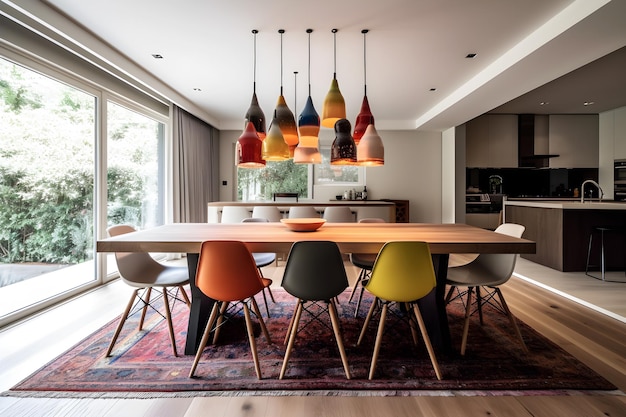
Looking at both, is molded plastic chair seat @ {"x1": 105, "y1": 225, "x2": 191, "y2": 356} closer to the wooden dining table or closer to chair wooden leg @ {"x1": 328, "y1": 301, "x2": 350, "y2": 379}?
the wooden dining table

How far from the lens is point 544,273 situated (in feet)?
11.9

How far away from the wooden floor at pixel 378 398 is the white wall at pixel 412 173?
143 inches

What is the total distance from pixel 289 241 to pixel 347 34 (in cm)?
215

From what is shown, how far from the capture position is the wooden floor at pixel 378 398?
4.60ft

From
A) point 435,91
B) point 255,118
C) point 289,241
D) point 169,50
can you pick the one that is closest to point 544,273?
point 435,91

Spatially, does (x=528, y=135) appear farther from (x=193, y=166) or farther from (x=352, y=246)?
(x=193, y=166)

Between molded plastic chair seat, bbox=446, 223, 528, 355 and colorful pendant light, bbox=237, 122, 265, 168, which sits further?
colorful pendant light, bbox=237, 122, 265, 168

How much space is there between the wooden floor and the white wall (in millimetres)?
3640

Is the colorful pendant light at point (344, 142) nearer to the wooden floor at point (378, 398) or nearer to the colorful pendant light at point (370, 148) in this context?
the colorful pendant light at point (370, 148)

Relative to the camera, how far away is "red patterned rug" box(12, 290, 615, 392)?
1.57 metres

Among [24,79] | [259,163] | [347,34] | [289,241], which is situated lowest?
[289,241]

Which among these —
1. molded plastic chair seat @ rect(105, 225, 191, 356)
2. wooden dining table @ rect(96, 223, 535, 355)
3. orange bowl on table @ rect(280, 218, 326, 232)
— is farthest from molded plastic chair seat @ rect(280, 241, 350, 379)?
molded plastic chair seat @ rect(105, 225, 191, 356)

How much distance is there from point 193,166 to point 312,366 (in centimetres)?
448

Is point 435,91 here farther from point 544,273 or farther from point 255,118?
point 255,118
